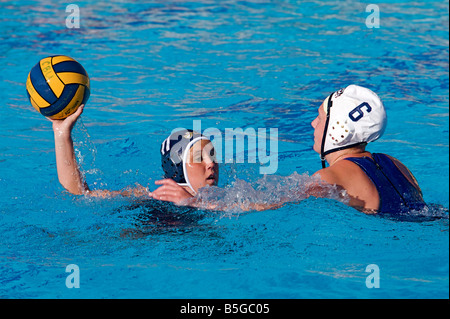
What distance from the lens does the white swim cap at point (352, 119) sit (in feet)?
13.3

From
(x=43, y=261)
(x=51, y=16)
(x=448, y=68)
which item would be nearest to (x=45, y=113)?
(x=43, y=261)

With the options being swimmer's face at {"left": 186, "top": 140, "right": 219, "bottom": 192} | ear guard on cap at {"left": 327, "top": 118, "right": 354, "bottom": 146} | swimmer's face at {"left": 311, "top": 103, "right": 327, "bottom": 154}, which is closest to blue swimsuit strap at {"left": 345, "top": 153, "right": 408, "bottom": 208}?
ear guard on cap at {"left": 327, "top": 118, "right": 354, "bottom": 146}

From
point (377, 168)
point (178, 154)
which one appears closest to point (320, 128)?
point (377, 168)

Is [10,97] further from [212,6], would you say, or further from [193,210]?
[212,6]

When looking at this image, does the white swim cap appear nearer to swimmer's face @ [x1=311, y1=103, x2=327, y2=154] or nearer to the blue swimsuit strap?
swimmer's face @ [x1=311, y1=103, x2=327, y2=154]

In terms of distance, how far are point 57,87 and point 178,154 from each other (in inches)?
41.3

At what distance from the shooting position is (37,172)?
5.60 m

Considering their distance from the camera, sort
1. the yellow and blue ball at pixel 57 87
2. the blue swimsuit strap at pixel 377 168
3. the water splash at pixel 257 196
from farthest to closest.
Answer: the yellow and blue ball at pixel 57 87, the water splash at pixel 257 196, the blue swimsuit strap at pixel 377 168

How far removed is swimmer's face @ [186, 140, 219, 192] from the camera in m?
4.02

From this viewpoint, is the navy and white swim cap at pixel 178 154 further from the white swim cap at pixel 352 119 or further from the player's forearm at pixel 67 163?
the white swim cap at pixel 352 119

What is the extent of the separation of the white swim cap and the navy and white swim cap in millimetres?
933

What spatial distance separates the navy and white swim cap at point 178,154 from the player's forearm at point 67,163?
639mm

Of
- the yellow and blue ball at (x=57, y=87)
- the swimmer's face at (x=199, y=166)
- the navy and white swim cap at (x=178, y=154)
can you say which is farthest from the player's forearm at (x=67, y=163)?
the swimmer's face at (x=199, y=166)

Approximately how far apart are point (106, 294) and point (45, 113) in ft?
4.89
